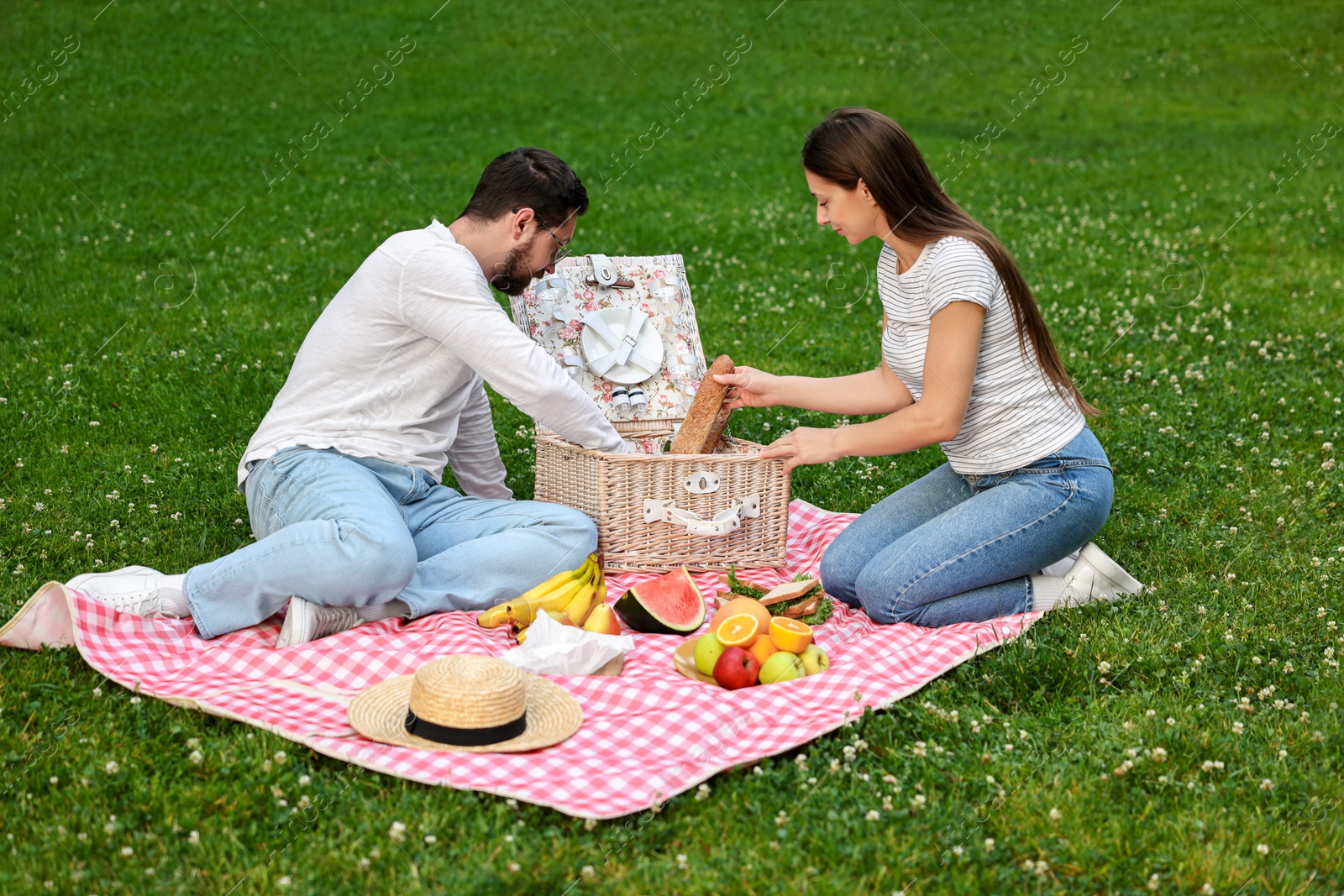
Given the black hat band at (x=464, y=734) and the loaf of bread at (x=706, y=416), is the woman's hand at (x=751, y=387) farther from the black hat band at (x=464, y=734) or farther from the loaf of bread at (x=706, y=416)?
the black hat band at (x=464, y=734)

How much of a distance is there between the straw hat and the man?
3.10 feet

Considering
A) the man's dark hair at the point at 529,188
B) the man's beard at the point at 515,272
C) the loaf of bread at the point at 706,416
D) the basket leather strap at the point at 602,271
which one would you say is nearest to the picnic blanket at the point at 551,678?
the loaf of bread at the point at 706,416

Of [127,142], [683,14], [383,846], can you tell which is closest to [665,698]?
[383,846]

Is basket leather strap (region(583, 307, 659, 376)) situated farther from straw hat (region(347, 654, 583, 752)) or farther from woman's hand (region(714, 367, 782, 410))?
straw hat (region(347, 654, 583, 752))

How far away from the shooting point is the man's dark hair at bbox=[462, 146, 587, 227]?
495 centimetres

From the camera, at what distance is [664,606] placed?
4.78 metres

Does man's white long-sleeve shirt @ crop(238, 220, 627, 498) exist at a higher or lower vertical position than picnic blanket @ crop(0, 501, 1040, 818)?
higher

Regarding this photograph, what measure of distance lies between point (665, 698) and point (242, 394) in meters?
4.45

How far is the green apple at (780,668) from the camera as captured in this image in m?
4.18

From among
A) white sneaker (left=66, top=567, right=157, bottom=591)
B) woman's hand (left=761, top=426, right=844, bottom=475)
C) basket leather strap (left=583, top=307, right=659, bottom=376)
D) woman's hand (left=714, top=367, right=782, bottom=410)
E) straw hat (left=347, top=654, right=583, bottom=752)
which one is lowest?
straw hat (left=347, top=654, right=583, bottom=752)

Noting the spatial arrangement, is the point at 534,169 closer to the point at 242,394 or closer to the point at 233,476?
the point at 233,476

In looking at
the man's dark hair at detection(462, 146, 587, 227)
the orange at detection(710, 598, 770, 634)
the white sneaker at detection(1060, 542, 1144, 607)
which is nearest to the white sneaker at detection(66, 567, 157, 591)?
the man's dark hair at detection(462, 146, 587, 227)

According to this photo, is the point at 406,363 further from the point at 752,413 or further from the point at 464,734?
the point at 752,413

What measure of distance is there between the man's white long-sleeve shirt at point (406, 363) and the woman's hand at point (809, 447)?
2.81ft
